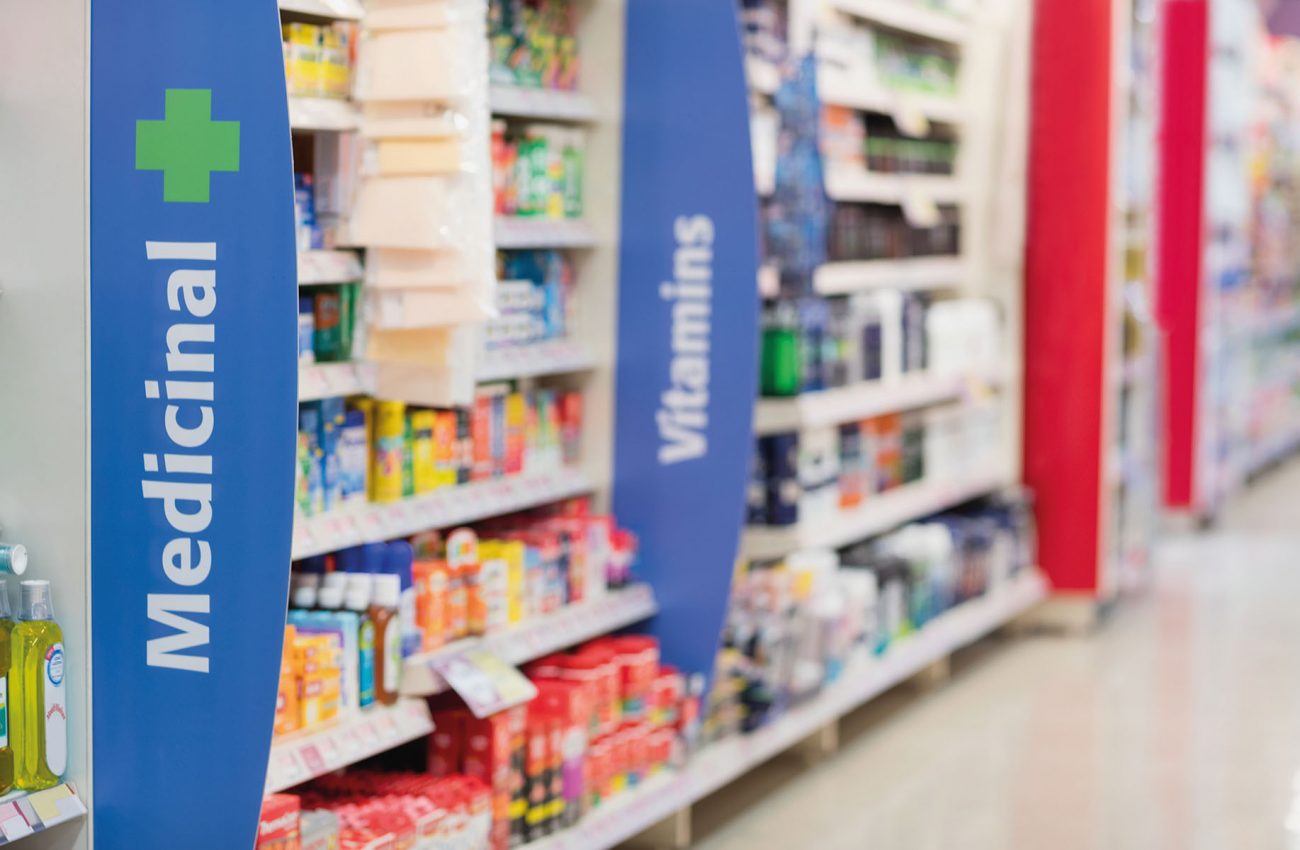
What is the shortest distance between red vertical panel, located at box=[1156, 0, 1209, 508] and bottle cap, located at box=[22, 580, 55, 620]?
26.8 ft

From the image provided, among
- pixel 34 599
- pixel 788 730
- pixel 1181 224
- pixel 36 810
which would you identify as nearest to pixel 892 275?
pixel 788 730

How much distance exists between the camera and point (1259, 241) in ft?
41.3

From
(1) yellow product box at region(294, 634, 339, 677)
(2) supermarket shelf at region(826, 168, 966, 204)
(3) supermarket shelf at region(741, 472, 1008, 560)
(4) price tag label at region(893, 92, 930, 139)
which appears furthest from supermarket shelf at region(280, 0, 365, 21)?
(4) price tag label at region(893, 92, 930, 139)

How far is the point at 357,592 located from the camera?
3.67 metres

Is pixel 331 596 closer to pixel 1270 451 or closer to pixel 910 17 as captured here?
pixel 910 17

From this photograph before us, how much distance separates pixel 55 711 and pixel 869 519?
3499 mm

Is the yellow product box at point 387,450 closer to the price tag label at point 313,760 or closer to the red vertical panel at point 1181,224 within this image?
the price tag label at point 313,760

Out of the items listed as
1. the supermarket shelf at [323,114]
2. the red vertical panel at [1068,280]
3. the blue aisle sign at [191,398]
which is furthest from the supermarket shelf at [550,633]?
the red vertical panel at [1068,280]

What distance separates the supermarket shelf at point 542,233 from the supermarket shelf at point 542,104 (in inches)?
9.9

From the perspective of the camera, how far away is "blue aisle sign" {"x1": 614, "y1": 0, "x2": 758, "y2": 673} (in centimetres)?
462

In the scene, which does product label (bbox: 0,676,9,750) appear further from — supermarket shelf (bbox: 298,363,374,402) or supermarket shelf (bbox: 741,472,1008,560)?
supermarket shelf (bbox: 741,472,1008,560)

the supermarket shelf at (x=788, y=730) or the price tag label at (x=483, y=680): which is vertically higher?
the price tag label at (x=483, y=680)

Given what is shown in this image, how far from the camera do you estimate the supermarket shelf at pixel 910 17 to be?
6.14 m

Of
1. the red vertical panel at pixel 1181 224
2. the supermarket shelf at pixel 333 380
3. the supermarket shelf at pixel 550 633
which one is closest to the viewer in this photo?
the supermarket shelf at pixel 333 380
